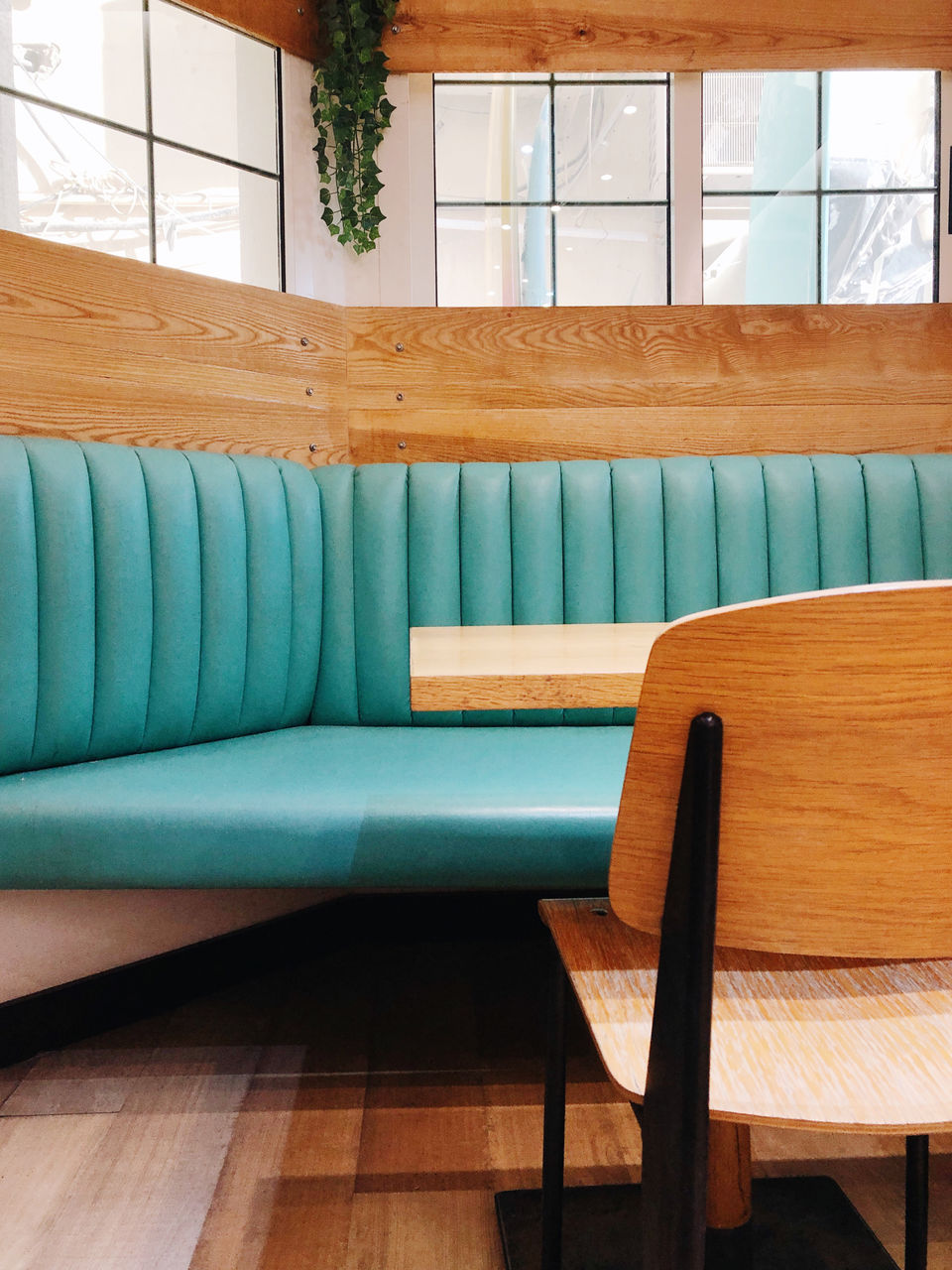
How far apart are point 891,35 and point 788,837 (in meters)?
2.74

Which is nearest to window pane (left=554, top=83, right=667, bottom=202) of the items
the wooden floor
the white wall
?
the white wall

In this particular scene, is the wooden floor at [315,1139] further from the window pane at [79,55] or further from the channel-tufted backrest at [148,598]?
the window pane at [79,55]

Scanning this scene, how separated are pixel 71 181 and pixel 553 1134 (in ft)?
7.04

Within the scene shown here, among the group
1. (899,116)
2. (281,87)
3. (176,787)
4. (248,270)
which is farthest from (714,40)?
(176,787)

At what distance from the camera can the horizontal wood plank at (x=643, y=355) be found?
222cm

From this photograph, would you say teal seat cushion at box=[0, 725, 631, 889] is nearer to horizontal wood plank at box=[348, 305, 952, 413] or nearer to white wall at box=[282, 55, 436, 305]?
horizontal wood plank at box=[348, 305, 952, 413]

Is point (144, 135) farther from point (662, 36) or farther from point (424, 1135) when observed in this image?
point (424, 1135)

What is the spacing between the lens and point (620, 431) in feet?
7.34

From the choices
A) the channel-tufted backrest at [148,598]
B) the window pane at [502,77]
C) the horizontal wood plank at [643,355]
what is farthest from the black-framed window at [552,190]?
the channel-tufted backrest at [148,598]

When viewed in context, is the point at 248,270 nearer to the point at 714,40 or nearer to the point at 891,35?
the point at 714,40

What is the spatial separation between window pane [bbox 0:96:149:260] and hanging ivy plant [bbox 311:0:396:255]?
473 mm

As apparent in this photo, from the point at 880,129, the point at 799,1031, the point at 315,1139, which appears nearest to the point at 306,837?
the point at 315,1139

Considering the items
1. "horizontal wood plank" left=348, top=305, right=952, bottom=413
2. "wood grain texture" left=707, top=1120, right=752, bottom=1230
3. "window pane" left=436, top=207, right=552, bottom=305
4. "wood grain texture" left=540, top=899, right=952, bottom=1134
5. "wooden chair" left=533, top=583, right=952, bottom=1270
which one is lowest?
"wood grain texture" left=707, top=1120, right=752, bottom=1230

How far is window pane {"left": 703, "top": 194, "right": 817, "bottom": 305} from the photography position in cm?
249
